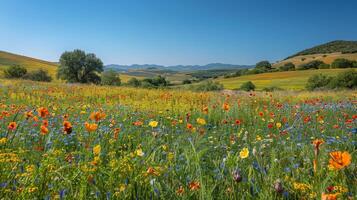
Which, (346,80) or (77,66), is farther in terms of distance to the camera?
(77,66)

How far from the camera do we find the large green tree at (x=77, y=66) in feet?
164

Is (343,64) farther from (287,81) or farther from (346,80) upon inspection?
(346,80)

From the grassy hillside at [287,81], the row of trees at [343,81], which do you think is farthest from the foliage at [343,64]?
the row of trees at [343,81]

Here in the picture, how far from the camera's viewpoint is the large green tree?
4991cm

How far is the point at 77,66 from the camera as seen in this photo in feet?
164

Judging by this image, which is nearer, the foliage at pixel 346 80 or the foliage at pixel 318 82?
the foliage at pixel 346 80

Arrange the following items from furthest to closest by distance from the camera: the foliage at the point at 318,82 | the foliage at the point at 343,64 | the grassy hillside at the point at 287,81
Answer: the foliage at the point at 343,64 → the grassy hillside at the point at 287,81 → the foliage at the point at 318,82

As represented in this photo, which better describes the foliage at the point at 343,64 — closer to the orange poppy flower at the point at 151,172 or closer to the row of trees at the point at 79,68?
the row of trees at the point at 79,68

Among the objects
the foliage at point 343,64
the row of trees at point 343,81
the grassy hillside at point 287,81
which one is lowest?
the grassy hillside at point 287,81

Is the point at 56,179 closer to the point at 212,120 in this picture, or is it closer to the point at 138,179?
the point at 138,179

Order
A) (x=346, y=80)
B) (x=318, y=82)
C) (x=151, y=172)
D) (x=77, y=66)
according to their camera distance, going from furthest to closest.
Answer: (x=77, y=66), (x=318, y=82), (x=346, y=80), (x=151, y=172)

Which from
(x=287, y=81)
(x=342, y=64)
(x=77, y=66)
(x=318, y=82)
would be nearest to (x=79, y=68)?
(x=77, y=66)

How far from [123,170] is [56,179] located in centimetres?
35

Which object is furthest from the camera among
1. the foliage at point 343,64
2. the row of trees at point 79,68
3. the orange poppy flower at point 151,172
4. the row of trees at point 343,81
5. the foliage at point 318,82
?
the foliage at point 343,64
